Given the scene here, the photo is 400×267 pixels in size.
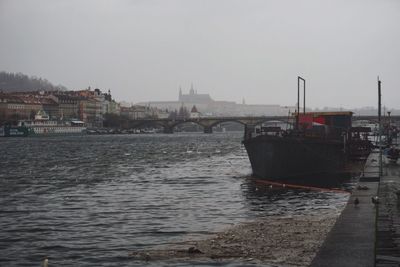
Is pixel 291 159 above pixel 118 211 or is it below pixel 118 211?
above

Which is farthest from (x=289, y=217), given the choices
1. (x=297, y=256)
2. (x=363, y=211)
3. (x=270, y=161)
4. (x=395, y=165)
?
(x=395, y=165)

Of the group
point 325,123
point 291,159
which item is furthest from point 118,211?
point 325,123

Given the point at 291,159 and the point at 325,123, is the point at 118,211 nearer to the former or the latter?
the point at 291,159

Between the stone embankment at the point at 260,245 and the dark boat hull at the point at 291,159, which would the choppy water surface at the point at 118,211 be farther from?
the dark boat hull at the point at 291,159

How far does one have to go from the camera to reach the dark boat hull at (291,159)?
43.0 m

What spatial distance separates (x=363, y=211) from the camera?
2169cm

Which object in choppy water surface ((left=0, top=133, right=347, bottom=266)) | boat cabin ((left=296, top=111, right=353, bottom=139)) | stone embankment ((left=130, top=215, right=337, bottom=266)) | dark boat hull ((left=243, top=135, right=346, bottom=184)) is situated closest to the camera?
stone embankment ((left=130, top=215, right=337, bottom=266))

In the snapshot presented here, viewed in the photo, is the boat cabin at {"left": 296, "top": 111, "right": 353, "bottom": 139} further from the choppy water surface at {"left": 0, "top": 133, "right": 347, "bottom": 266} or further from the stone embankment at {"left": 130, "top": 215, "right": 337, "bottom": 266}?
the stone embankment at {"left": 130, "top": 215, "right": 337, "bottom": 266}

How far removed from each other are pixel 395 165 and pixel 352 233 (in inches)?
1095

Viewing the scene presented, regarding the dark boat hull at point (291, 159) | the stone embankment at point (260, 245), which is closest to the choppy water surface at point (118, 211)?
the stone embankment at point (260, 245)

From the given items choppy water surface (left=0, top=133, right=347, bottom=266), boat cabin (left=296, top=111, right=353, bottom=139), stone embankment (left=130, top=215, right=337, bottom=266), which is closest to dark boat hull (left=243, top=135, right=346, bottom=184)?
choppy water surface (left=0, top=133, right=347, bottom=266)

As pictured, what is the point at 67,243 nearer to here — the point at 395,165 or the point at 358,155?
the point at 395,165

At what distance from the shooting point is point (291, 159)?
146 ft

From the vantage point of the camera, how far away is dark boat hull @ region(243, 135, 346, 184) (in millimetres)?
42969
